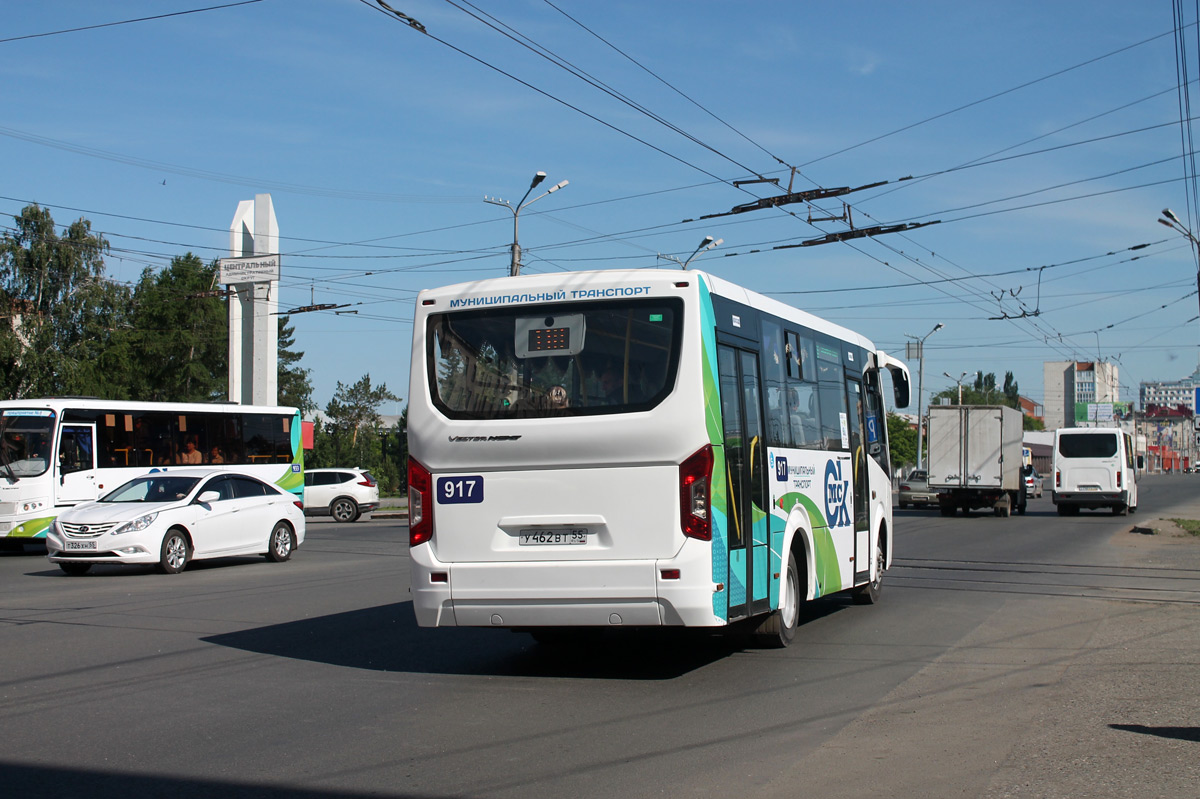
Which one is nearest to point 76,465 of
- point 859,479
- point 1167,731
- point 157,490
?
point 157,490

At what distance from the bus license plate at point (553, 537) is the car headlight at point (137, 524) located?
1061 cm

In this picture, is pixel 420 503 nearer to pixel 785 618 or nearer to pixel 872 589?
pixel 785 618

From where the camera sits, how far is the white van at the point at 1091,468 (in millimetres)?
38594

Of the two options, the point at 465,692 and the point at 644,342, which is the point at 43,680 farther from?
the point at 644,342

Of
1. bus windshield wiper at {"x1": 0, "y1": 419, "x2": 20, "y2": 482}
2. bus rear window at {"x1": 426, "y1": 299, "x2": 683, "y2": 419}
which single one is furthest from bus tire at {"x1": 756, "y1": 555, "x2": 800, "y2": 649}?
bus windshield wiper at {"x1": 0, "y1": 419, "x2": 20, "y2": 482}

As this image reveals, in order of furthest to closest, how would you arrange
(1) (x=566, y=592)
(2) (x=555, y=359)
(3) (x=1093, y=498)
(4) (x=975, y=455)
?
(3) (x=1093, y=498) → (4) (x=975, y=455) → (2) (x=555, y=359) → (1) (x=566, y=592)

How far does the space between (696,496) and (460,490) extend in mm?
1773

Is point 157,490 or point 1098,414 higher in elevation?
point 1098,414

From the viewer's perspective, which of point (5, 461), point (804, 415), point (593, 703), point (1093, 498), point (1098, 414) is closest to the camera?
point (593, 703)

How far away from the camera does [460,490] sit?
8.56 metres

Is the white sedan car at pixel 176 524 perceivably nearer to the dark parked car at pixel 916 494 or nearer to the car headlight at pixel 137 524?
the car headlight at pixel 137 524

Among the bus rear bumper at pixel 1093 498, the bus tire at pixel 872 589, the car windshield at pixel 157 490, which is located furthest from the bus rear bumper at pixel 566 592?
the bus rear bumper at pixel 1093 498

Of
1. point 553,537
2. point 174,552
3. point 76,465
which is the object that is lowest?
point 174,552

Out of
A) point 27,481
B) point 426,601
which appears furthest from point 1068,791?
point 27,481
